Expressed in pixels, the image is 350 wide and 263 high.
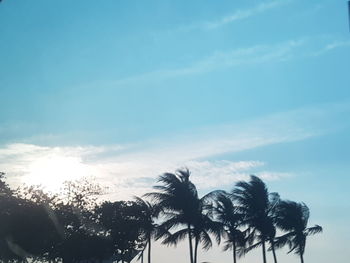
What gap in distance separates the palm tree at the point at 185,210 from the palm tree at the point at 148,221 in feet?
6.18

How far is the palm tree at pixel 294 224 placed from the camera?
147 feet

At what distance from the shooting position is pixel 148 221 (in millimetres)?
42531

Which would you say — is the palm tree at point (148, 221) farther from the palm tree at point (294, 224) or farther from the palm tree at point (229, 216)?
the palm tree at point (294, 224)

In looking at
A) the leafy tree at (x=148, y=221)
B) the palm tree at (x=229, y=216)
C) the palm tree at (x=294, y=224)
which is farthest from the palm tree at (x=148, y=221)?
the palm tree at (x=294, y=224)

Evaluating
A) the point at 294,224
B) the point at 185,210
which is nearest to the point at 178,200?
the point at 185,210

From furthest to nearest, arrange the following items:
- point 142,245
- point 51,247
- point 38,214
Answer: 1. point 142,245
2. point 51,247
3. point 38,214

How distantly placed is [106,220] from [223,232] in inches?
398

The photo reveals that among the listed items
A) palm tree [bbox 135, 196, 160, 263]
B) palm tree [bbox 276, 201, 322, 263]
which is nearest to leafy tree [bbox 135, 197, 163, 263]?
palm tree [bbox 135, 196, 160, 263]

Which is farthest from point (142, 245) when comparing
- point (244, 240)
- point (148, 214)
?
point (244, 240)

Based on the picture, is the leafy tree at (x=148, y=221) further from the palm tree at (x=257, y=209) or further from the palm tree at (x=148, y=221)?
the palm tree at (x=257, y=209)

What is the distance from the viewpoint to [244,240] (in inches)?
1752

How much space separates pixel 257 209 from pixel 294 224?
4.08 m

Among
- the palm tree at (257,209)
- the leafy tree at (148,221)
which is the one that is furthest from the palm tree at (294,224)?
the leafy tree at (148,221)

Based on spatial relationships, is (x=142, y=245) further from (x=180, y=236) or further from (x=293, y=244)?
(x=293, y=244)
